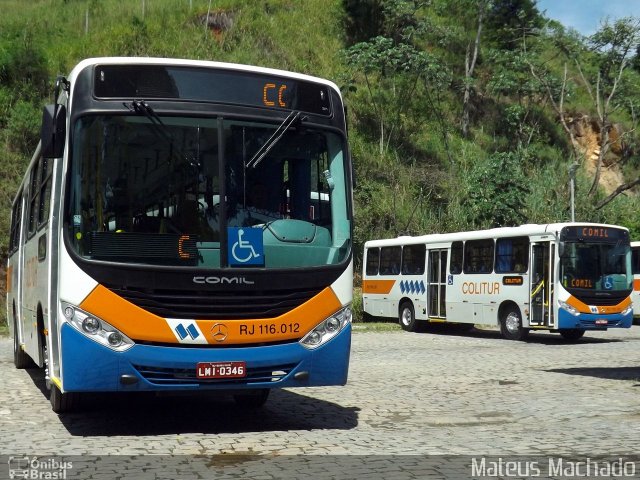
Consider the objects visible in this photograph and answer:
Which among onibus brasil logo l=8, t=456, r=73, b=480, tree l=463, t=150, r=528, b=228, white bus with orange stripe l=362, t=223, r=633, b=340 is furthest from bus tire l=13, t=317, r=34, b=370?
tree l=463, t=150, r=528, b=228

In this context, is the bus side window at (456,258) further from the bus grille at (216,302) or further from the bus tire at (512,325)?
the bus grille at (216,302)

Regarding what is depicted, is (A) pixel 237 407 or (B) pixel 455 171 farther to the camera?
(B) pixel 455 171

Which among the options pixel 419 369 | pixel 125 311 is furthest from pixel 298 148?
pixel 419 369

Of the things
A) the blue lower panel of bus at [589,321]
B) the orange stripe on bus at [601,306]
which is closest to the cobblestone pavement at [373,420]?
the blue lower panel of bus at [589,321]

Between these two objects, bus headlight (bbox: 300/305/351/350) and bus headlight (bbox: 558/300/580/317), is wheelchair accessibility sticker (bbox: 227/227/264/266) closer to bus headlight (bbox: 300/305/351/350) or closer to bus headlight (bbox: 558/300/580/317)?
bus headlight (bbox: 300/305/351/350)

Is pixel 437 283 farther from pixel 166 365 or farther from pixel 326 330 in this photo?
pixel 166 365

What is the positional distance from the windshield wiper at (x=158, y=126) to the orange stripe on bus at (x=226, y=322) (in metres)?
1.46

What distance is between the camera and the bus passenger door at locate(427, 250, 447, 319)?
2727 cm

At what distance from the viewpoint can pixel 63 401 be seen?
34.0ft

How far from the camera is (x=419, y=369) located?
53.9 ft

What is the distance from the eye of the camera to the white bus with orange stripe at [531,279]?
22.8 metres

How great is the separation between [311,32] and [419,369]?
146ft

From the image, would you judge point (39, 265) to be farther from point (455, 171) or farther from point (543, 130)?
point (543, 130)

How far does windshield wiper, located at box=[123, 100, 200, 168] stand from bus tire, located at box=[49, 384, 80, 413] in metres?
2.95
